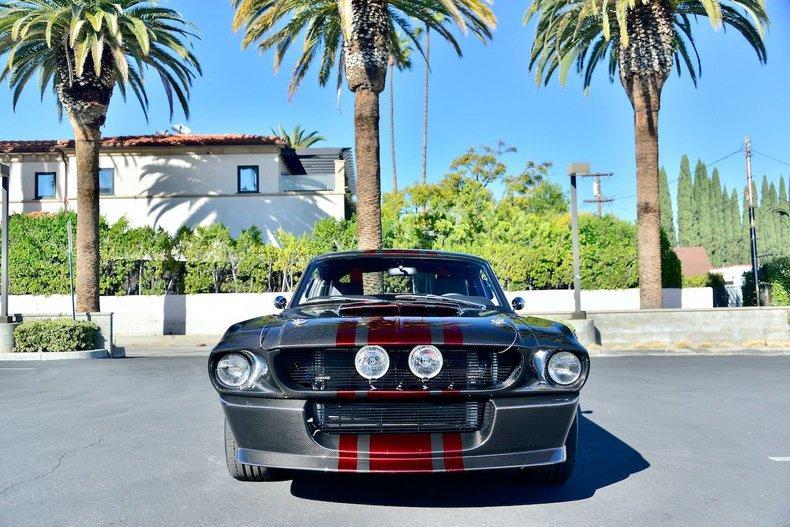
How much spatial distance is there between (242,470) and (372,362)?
123cm

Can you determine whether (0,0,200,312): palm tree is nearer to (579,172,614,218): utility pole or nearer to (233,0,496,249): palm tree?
(233,0,496,249): palm tree

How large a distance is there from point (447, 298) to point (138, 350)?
15089mm

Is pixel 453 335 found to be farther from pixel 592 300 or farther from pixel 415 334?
pixel 592 300

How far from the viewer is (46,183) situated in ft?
91.1

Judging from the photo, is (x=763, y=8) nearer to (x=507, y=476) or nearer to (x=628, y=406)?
(x=628, y=406)

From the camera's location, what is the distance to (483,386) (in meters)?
3.59

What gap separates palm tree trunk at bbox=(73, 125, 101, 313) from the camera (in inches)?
735

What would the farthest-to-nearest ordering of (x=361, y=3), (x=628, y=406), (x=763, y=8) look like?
(x=763, y=8)
(x=361, y=3)
(x=628, y=406)

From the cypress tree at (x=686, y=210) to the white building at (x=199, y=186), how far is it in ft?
188

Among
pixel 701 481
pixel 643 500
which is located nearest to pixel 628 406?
pixel 701 481

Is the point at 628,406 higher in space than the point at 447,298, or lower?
lower

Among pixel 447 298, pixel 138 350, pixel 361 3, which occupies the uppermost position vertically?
pixel 361 3

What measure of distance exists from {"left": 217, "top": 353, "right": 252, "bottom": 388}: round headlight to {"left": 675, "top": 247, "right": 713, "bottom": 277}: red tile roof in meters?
62.9

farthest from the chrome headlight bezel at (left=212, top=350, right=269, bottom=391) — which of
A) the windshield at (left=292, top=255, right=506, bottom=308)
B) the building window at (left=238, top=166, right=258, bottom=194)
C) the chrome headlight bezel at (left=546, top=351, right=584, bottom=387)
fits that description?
the building window at (left=238, top=166, right=258, bottom=194)
